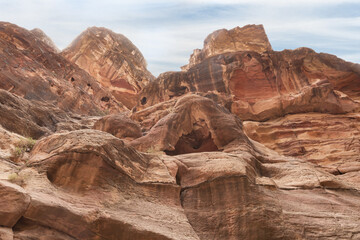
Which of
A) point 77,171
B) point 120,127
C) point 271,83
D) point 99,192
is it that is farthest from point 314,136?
point 77,171

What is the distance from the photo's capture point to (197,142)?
52.9 feet

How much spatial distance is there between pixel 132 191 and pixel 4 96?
33.5 feet

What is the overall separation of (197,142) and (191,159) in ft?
16.2

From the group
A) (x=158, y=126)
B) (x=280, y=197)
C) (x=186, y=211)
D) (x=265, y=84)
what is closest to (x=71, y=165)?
(x=186, y=211)

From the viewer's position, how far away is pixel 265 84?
3206cm

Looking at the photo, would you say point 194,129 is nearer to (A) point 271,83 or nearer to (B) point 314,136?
(B) point 314,136

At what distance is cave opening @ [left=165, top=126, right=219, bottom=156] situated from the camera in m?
15.5

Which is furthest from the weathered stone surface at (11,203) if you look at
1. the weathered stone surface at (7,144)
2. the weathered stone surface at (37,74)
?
the weathered stone surface at (37,74)

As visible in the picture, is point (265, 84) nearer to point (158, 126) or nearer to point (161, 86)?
point (161, 86)

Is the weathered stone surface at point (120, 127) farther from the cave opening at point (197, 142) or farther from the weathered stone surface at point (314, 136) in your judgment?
the weathered stone surface at point (314, 136)

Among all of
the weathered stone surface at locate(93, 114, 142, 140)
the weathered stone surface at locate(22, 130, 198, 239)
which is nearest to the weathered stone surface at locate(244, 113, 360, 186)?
the weathered stone surface at locate(93, 114, 142, 140)

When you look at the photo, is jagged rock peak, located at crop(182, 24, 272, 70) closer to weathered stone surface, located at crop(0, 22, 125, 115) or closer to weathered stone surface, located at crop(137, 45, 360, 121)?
weathered stone surface, located at crop(137, 45, 360, 121)

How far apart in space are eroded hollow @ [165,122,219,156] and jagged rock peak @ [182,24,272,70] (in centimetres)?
3215

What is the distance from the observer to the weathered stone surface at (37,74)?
73.6 feet
